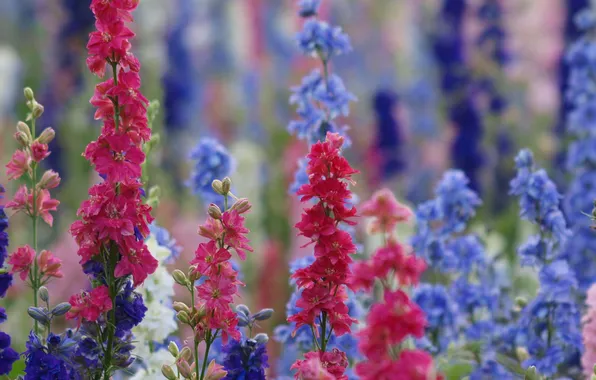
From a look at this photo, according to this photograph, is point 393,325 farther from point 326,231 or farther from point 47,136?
point 47,136

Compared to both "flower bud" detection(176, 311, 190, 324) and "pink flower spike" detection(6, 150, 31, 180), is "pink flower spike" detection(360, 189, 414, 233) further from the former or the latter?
"pink flower spike" detection(6, 150, 31, 180)

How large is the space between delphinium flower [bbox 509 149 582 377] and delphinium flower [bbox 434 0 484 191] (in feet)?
3.63

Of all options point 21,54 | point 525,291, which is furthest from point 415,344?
point 21,54

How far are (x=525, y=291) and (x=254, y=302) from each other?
72 cm

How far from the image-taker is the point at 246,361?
1.03 meters

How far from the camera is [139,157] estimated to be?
94cm

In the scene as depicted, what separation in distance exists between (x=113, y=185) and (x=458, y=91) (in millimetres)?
1830

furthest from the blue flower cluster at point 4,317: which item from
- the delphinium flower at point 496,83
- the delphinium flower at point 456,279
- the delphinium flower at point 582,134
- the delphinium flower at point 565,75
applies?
the delphinium flower at point 496,83

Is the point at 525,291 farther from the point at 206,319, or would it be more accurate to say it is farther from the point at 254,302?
the point at 206,319

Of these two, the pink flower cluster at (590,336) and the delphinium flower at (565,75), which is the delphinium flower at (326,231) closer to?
the pink flower cluster at (590,336)

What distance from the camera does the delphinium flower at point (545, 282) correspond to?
1.25 metres

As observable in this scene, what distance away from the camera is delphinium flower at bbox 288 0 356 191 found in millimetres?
1285

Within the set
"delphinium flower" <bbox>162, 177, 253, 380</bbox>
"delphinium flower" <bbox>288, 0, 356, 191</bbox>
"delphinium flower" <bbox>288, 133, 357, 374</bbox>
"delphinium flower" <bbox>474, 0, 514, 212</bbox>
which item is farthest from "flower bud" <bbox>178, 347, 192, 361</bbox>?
"delphinium flower" <bbox>474, 0, 514, 212</bbox>

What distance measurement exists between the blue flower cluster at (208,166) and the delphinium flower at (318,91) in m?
0.11
